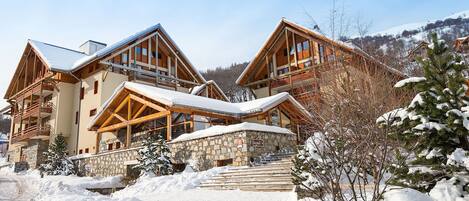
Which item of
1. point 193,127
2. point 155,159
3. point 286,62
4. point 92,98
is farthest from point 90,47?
point 155,159

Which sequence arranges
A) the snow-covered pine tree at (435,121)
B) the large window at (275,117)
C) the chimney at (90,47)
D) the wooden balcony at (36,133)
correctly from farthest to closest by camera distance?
the chimney at (90,47) → the wooden balcony at (36,133) → the large window at (275,117) → the snow-covered pine tree at (435,121)

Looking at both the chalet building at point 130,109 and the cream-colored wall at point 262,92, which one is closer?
the chalet building at point 130,109

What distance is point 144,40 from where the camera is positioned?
2614cm

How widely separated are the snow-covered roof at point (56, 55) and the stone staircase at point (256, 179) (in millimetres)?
18714

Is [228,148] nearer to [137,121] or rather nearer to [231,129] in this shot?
[231,129]

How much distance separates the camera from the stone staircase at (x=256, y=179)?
883 centimetres

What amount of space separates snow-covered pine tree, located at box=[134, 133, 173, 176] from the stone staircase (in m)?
2.81

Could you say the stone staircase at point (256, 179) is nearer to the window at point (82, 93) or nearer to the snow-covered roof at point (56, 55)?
the window at point (82, 93)

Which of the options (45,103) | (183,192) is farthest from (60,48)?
(183,192)

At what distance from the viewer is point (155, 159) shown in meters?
12.7

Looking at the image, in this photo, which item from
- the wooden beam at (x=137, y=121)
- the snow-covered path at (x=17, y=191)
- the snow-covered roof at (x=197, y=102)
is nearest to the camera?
the snow-covered path at (x=17, y=191)

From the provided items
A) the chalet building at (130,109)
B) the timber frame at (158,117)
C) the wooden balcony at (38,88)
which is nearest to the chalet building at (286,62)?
the timber frame at (158,117)

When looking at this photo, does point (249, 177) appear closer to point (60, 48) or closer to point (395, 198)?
point (395, 198)

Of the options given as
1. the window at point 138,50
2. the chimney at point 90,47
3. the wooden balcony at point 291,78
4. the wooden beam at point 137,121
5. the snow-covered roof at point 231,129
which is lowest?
the snow-covered roof at point 231,129
